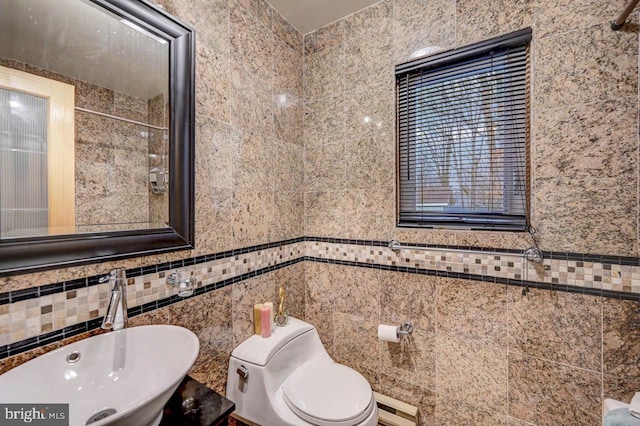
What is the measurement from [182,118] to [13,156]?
578 millimetres

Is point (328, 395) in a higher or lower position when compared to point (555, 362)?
lower

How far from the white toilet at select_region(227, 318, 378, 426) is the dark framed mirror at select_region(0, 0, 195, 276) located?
707mm

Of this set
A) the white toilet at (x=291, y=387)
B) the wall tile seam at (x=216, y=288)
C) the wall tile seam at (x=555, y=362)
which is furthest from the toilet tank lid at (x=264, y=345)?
the wall tile seam at (x=555, y=362)

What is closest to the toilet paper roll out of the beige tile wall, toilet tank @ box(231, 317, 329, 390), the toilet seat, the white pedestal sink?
the toilet seat

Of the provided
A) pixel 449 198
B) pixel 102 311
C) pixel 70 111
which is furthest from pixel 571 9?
pixel 102 311

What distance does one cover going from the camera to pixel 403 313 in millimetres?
1701

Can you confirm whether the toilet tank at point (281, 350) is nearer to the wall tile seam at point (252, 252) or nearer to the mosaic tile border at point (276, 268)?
the mosaic tile border at point (276, 268)

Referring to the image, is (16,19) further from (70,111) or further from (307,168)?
(307,168)

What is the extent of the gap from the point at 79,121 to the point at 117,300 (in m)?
0.66

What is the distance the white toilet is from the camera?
1280mm

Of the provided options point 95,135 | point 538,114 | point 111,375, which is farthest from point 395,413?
point 95,135

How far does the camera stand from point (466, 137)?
156 centimetres

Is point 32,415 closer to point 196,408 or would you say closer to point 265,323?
A: point 196,408

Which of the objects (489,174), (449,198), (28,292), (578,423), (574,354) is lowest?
(578,423)
